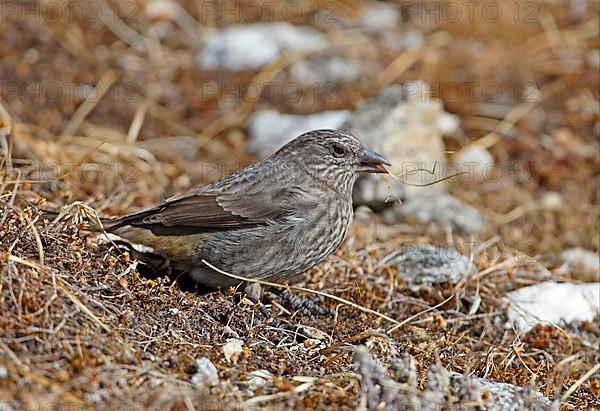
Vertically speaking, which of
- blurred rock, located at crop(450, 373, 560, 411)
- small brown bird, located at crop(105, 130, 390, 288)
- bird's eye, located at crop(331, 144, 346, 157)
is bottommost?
blurred rock, located at crop(450, 373, 560, 411)

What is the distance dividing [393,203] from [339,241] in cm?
229

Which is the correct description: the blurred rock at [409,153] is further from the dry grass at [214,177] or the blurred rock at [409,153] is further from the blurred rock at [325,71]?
the blurred rock at [325,71]

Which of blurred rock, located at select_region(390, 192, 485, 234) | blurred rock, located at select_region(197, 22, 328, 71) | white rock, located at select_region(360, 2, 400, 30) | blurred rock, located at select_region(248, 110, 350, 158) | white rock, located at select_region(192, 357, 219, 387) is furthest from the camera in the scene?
white rock, located at select_region(360, 2, 400, 30)

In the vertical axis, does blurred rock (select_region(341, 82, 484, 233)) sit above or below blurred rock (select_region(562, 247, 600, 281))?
above

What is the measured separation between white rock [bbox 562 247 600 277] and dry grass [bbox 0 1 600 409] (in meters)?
0.10

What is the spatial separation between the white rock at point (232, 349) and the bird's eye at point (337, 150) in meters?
1.87

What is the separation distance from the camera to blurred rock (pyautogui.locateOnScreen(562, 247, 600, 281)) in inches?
275

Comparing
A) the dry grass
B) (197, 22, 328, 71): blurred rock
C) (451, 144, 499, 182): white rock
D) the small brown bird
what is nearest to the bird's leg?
the dry grass

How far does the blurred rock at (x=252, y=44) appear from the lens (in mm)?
10430

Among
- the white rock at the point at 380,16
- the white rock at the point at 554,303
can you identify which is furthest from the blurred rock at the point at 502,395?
the white rock at the point at 380,16

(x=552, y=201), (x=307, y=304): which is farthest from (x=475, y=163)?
(x=307, y=304)

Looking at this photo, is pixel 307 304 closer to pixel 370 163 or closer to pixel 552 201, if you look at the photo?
pixel 370 163

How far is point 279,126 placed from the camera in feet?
30.3

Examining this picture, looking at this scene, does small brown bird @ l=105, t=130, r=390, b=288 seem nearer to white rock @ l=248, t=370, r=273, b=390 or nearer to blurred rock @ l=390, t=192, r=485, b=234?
white rock @ l=248, t=370, r=273, b=390
